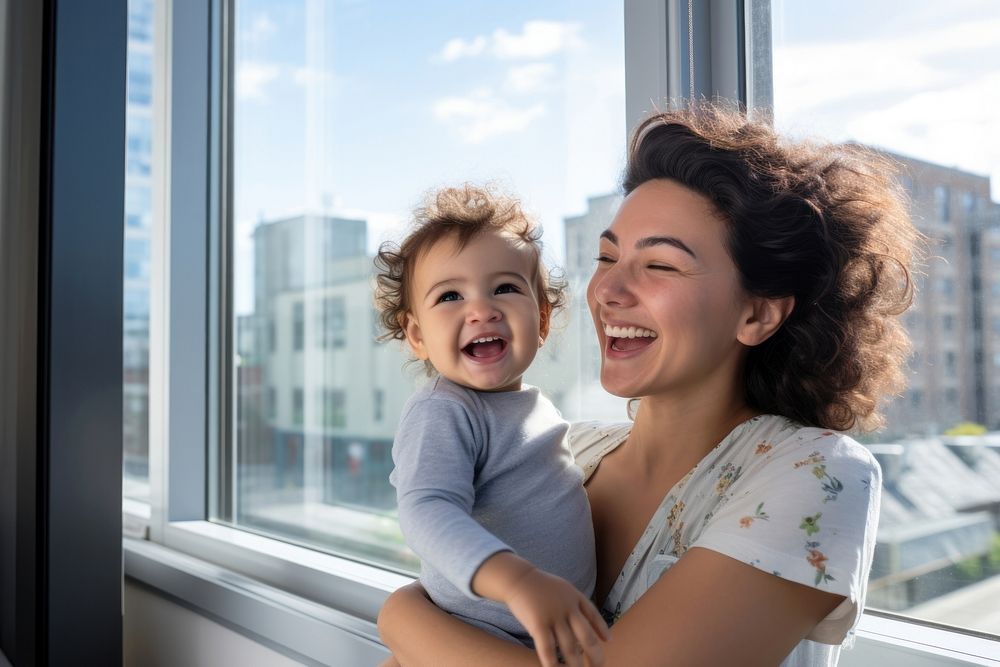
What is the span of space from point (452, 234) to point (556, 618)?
0.55 metres

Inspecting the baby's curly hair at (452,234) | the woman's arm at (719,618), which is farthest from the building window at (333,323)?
the woman's arm at (719,618)

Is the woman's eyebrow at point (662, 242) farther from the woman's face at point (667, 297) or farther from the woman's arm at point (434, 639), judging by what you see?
the woman's arm at point (434, 639)

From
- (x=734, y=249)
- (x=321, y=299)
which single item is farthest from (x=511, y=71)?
(x=734, y=249)

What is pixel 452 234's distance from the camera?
3.67ft

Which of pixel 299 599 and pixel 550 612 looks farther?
pixel 299 599

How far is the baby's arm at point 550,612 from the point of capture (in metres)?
0.71

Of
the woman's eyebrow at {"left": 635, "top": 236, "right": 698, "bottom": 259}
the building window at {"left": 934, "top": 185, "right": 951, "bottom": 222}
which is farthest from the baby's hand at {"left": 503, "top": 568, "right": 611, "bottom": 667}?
the building window at {"left": 934, "top": 185, "right": 951, "bottom": 222}

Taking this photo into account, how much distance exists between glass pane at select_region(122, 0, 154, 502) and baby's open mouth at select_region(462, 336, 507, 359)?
1.96 m

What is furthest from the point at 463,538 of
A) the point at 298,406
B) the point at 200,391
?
the point at 200,391

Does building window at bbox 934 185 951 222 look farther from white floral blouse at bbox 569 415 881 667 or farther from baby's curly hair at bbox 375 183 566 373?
baby's curly hair at bbox 375 183 566 373

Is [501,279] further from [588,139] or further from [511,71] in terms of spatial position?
[511,71]

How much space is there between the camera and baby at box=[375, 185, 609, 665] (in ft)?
3.29

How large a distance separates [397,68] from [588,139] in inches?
27.7

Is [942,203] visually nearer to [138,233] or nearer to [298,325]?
[298,325]
